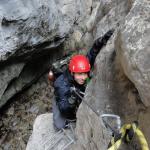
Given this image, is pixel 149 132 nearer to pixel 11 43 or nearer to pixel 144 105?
pixel 144 105

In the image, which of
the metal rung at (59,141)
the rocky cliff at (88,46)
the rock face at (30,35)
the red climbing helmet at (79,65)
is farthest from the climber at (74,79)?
the rock face at (30,35)

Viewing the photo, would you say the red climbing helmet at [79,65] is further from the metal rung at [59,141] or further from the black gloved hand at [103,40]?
the metal rung at [59,141]

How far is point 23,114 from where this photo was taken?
10.8 metres

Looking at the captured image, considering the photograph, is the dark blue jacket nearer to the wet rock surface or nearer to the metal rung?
the metal rung

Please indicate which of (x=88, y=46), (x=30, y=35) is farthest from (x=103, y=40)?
(x=30, y=35)

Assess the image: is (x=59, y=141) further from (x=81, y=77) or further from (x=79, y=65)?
(x=79, y=65)

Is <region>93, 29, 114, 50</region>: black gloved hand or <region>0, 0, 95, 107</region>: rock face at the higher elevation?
<region>93, 29, 114, 50</region>: black gloved hand

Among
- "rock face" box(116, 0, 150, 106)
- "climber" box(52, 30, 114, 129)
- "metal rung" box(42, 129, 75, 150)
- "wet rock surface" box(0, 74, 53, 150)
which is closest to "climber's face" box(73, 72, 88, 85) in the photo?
"climber" box(52, 30, 114, 129)

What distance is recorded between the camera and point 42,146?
6730 mm

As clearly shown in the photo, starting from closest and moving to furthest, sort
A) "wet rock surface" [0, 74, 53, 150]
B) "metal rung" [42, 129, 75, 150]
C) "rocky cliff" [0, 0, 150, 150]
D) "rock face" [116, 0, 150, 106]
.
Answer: "rock face" [116, 0, 150, 106] < "rocky cliff" [0, 0, 150, 150] < "metal rung" [42, 129, 75, 150] < "wet rock surface" [0, 74, 53, 150]

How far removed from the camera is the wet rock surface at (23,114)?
10.2m

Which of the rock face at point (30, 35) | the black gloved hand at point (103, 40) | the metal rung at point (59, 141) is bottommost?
the metal rung at point (59, 141)

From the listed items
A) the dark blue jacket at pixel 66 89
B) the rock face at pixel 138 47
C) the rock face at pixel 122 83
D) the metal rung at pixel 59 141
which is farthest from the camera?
the metal rung at pixel 59 141

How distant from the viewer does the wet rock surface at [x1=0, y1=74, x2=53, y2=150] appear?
10.2 metres
